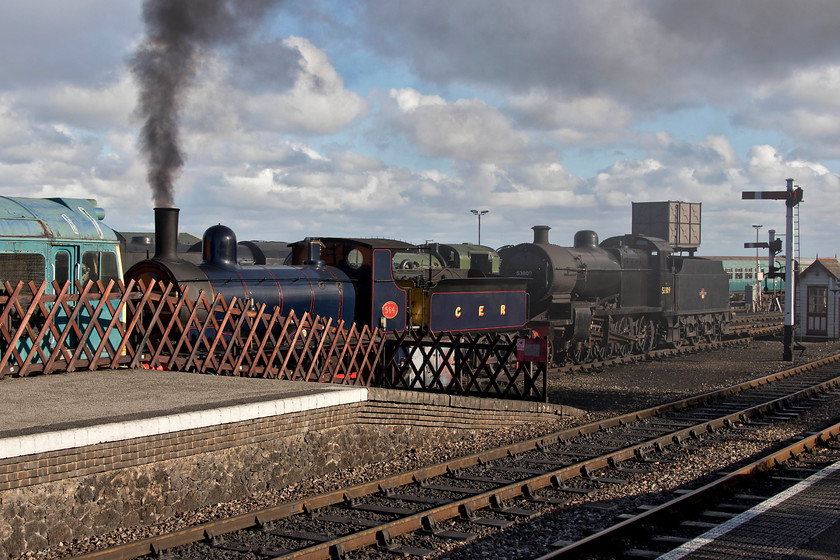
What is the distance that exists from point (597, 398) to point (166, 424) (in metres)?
11.4

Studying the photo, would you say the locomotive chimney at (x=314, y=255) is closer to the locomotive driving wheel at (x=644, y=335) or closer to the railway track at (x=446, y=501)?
the railway track at (x=446, y=501)

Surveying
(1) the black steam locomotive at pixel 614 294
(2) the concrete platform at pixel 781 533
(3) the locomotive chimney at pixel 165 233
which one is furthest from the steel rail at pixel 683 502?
(1) the black steam locomotive at pixel 614 294

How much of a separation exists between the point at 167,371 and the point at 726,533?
7.92 metres

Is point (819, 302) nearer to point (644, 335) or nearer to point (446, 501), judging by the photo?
point (644, 335)

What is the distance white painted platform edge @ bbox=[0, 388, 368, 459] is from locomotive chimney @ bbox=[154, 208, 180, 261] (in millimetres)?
6197

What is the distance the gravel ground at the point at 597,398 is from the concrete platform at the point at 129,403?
2.84 feet

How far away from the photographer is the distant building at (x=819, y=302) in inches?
1218

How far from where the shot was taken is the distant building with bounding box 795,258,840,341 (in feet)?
102

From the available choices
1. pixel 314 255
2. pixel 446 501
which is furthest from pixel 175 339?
pixel 446 501

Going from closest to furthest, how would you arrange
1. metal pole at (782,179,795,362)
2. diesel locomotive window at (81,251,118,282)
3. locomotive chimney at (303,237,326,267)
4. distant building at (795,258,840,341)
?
diesel locomotive window at (81,251,118,282) < locomotive chimney at (303,237,326,267) < metal pole at (782,179,795,362) < distant building at (795,258,840,341)

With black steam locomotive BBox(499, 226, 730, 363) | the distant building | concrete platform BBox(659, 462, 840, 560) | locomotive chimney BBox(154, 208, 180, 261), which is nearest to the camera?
concrete platform BBox(659, 462, 840, 560)

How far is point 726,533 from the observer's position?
7.16 meters

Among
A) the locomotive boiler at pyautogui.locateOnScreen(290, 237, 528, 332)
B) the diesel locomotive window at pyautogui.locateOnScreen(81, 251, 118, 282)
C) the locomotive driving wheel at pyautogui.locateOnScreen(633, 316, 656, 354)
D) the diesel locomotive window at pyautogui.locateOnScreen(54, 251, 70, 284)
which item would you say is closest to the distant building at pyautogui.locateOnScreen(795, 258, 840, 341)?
the locomotive driving wheel at pyautogui.locateOnScreen(633, 316, 656, 354)

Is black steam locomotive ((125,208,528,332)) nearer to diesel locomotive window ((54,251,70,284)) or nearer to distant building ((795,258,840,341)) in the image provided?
diesel locomotive window ((54,251,70,284))
